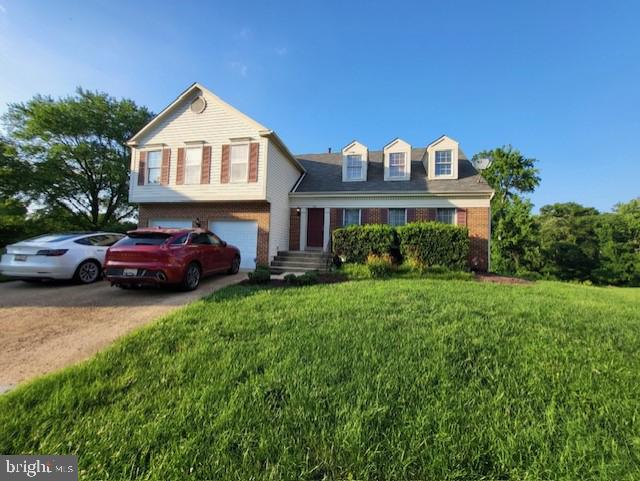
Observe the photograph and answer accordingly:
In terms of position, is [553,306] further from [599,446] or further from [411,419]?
[411,419]

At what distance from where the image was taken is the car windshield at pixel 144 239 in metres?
6.03

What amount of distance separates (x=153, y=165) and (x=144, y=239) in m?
7.68

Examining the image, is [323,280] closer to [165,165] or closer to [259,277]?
[259,277]

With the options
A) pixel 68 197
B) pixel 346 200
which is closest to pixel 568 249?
pixel 346 200

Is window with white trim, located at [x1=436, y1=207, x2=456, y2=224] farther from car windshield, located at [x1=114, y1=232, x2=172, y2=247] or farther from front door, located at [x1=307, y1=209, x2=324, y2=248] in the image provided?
car windshield, located at [x1=114, y1=232, x2=172, y2=247]

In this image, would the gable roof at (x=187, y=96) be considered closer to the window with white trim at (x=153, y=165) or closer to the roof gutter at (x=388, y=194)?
the window with white trim at (x=153, y=165)

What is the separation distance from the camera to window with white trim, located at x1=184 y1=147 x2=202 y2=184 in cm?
1161

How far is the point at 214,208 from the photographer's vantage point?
11.7 m

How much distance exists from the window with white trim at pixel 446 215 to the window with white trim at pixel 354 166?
4373mm

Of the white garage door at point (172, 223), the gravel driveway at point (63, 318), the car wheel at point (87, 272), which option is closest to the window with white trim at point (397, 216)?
the gravel driveway at point (63, 318)

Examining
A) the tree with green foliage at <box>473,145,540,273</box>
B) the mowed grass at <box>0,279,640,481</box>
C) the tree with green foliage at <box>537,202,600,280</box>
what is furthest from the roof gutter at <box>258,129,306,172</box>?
the tree with green foliage at <box>537,202,600,280</box>

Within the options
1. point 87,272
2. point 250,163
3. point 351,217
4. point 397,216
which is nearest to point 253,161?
point 250,163

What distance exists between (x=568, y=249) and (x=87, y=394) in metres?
29.4

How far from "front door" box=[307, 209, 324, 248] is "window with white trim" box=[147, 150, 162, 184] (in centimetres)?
707
